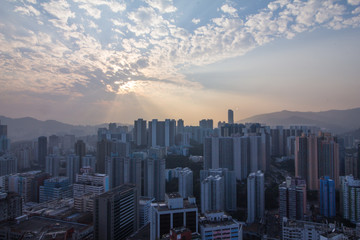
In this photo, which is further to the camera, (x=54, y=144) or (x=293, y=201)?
(x=54, y=144)

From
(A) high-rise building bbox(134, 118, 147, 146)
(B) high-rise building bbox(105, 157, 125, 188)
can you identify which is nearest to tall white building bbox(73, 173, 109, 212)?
(B) high-rise building bbox(105, 157, 125, 188)

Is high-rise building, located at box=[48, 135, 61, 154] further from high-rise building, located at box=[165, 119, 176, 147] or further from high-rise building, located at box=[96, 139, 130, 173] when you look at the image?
high-rise building, located at box=[165, 119, 176, 147]

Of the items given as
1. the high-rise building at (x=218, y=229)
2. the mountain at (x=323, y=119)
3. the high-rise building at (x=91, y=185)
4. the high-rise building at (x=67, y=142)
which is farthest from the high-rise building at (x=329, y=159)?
the high-rise building at (x=67, y=142)

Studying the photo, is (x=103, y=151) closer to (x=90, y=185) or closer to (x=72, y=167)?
(x=72, y=167)

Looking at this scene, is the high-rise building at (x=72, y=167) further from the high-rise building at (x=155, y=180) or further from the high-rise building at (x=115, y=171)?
the high-rise building at (x=155, y=180)

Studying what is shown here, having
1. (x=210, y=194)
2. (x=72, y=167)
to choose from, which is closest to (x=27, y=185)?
(x=72, y=167)

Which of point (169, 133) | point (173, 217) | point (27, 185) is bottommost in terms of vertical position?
point (27, 185)
